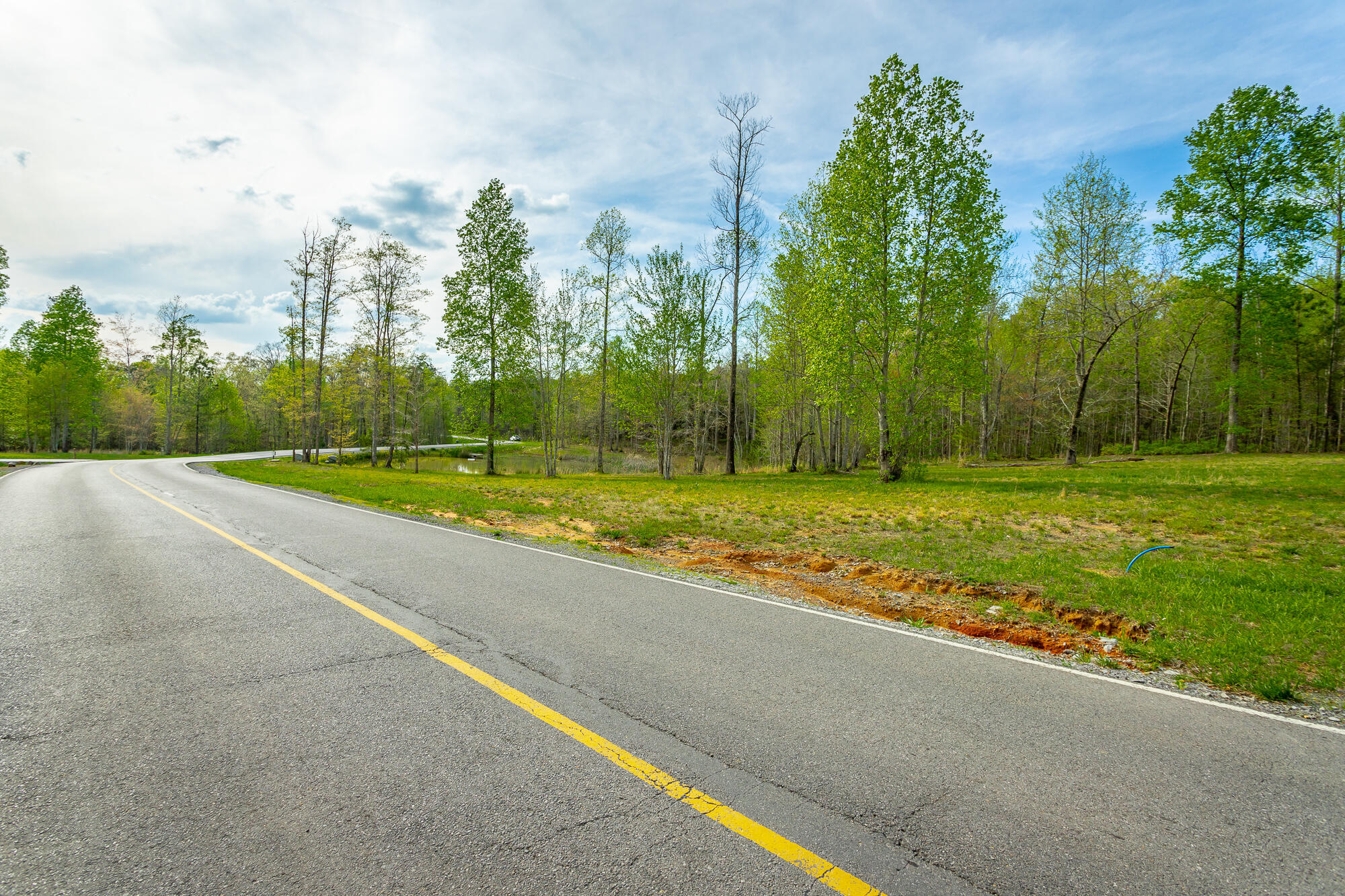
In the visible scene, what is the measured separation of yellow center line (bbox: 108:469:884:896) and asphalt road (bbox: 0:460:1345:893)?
5 cm

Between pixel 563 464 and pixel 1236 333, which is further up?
pixel 1236 333

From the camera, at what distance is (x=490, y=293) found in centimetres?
3072

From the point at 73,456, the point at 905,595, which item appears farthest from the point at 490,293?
the point at 73,456

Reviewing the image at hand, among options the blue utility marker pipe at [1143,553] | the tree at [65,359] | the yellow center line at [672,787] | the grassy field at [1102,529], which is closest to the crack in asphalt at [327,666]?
the yellow center line at [672,787]

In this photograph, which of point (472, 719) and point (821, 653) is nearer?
point (472, 719)

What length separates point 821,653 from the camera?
507 cm

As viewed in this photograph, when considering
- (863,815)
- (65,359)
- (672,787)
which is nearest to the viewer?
(863,815)

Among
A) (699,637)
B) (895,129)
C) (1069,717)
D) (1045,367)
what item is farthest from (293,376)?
(1045,367)

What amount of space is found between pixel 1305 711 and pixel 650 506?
41.4 feet

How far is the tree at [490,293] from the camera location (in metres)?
30.4

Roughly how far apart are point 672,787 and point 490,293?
31166 mm

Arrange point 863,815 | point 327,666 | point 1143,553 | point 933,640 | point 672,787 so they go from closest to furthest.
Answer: point 863,815, point 672,787, point 327,666, point 933,640, point 1143,553

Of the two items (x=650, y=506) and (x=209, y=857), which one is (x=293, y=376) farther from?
(x=209, y=857)

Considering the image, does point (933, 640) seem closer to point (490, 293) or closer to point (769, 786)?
point (769, 786)
